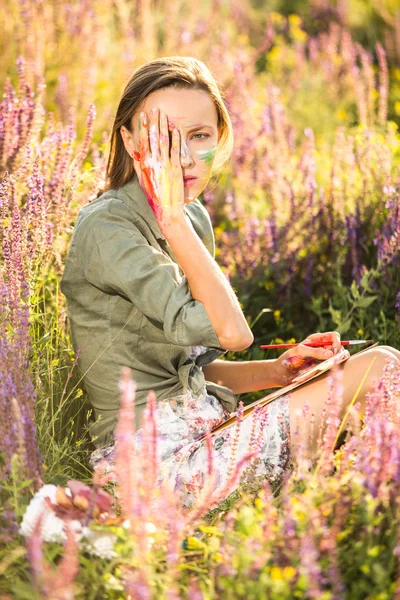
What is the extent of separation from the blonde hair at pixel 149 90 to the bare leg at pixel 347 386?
79cm

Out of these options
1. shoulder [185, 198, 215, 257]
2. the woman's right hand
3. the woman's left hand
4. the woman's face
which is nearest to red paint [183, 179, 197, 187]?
the woman's face

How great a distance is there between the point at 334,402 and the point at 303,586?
0.52 m

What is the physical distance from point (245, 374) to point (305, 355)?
0.34 m

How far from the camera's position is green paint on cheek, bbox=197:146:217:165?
8.27 ft

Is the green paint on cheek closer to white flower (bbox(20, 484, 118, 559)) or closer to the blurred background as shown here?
the blurred background

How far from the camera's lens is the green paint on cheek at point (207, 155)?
2.52 metres

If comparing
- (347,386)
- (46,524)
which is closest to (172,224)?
(347,386)

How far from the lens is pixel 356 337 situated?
346cm

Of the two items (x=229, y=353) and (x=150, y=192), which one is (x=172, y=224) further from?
(x=229, y=353)

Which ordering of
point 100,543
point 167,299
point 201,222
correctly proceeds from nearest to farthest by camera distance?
1. point 100,543
2. point 167,299
3. point 201,222

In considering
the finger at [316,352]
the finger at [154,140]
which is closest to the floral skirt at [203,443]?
the finger at [316,352]

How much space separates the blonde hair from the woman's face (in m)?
0.02

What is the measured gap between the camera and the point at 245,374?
2838mm

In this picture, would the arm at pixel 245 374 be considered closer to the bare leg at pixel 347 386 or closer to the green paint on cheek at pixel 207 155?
the bare leg at pixel 347 386
